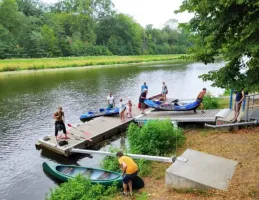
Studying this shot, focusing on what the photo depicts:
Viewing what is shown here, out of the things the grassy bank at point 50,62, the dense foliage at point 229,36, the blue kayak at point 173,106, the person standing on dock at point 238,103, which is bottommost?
the blue kayak at point 173,106

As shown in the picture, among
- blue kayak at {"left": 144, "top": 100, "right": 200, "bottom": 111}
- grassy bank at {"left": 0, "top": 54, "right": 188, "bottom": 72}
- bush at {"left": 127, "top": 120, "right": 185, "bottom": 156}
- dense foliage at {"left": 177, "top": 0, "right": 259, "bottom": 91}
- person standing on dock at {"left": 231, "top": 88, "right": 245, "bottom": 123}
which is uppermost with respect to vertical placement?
dense foliage at {"left": 177, "top": 0, "right": 259, "bottom": 91}

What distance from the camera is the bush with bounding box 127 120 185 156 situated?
489 inches

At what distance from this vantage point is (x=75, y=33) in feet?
307

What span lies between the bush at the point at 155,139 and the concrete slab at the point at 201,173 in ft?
8.06

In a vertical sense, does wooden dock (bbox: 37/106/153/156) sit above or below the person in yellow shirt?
below

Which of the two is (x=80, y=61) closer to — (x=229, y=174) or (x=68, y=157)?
(x=68, y=157)

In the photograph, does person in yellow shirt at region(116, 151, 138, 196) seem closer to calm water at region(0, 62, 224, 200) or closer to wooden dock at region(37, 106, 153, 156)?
calm water at region(0, 62, 224, 200)

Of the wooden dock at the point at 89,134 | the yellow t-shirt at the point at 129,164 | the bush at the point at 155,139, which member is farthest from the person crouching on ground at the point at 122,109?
the yellow t-shirt at the point at 129,164

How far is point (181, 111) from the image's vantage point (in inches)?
723

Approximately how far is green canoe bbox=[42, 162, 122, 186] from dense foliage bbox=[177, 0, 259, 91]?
Answer: 4955mm

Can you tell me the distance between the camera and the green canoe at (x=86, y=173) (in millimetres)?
10008

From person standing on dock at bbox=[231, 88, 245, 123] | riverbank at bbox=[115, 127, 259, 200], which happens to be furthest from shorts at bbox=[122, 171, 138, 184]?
person standing on dock at bbox=[231, 88, 245, 123]

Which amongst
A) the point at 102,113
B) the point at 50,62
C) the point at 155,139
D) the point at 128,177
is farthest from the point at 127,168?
the point at 50,62

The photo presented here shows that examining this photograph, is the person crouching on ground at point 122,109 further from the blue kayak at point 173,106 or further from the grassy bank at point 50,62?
the grassy bank at point 50,62
